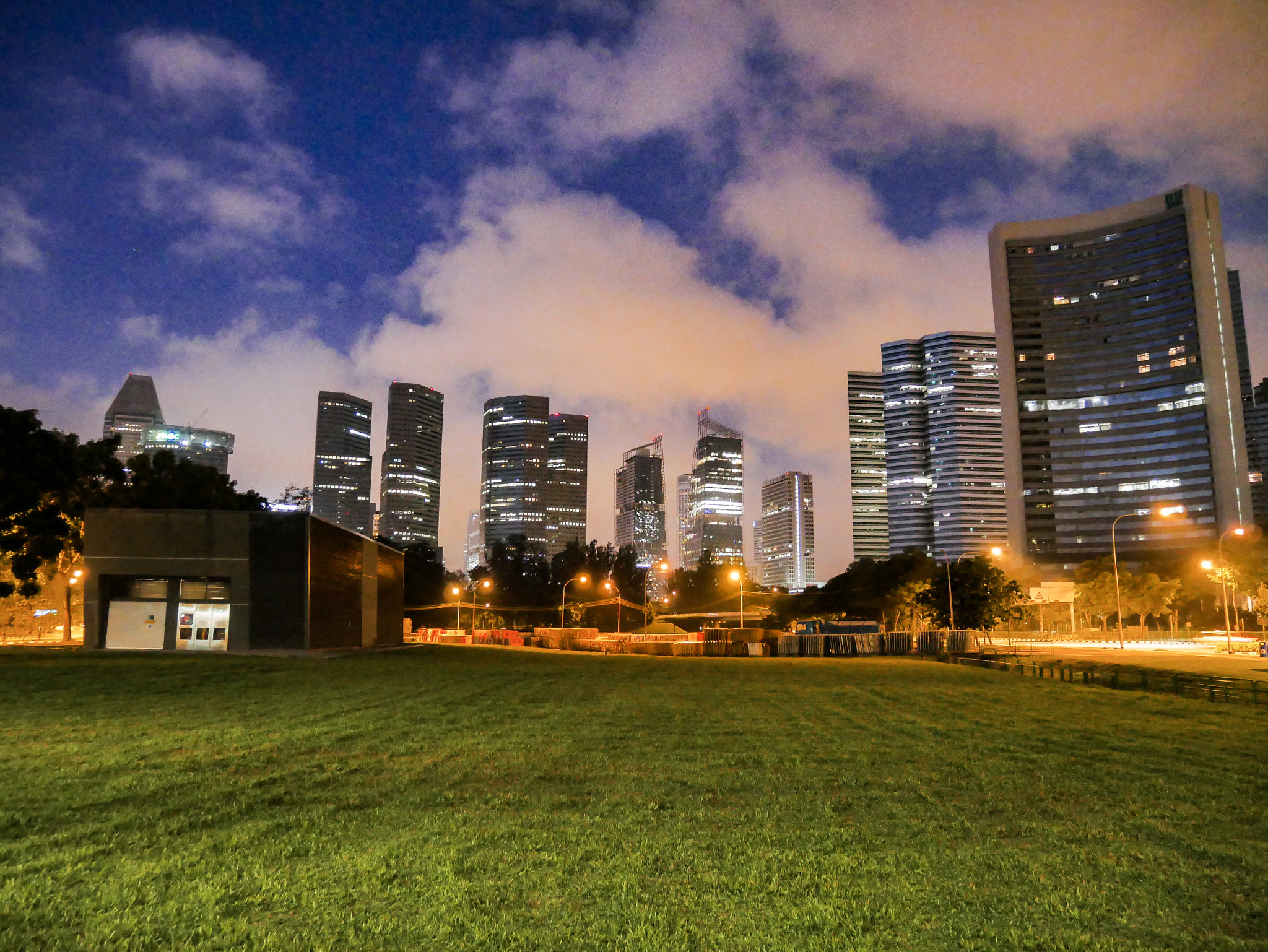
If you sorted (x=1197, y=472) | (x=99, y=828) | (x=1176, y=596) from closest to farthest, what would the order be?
(x=99, y=828)
(x=1176, y=596)
(x=1197, y=472)

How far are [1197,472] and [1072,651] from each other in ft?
429

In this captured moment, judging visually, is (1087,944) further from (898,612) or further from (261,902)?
(898,612)

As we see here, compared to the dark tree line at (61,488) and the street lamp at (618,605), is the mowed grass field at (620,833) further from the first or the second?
the street lamp at (618,605)

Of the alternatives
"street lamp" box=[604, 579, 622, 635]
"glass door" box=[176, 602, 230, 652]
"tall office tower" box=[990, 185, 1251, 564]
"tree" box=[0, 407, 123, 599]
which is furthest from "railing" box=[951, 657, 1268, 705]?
"tall office tower" box=[990, 185, 1251, 564]

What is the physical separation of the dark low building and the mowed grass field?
2330cm

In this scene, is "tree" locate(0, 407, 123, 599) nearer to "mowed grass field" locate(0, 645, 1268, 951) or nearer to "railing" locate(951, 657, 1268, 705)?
"mowed grass field" locate(0, 645, 1268, 951)

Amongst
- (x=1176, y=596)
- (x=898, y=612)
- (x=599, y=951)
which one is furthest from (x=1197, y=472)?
(x=599, y=951)

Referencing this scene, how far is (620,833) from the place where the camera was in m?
7.02

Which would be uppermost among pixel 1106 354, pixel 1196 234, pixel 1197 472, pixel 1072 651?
pixel 1196 234

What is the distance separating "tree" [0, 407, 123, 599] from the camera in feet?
123

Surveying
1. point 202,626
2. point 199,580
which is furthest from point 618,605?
point 199,580

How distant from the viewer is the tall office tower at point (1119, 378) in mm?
158000

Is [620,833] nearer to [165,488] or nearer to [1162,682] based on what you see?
[1162,682]

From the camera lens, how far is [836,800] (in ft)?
27.6
